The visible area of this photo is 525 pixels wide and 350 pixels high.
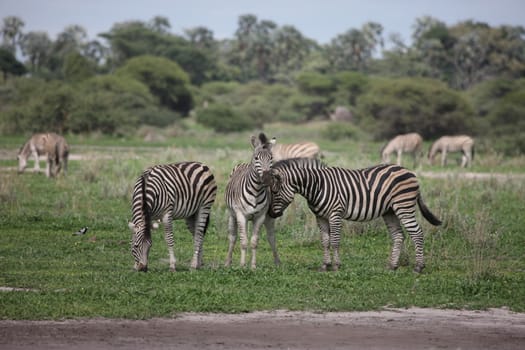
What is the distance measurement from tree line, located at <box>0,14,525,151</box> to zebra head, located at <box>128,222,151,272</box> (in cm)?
3012

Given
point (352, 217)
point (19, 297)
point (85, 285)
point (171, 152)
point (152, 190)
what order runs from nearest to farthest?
point (19, 297)
point (85, 285)
point (152, 190)
point (352, 217)
point (171, 152)

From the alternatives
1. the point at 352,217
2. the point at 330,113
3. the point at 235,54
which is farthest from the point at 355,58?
the point at 352,217

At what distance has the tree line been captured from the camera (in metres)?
44.8

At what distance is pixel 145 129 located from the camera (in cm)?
4466

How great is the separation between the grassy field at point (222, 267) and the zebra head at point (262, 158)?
4.07 feet

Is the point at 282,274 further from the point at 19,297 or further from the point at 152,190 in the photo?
the point at 19,297

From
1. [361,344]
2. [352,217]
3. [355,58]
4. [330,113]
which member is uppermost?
[355,58]

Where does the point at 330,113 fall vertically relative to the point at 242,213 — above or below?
above

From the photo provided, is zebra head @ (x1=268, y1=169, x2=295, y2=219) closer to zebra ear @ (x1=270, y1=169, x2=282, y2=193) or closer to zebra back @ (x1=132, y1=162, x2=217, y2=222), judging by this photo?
zebra ear @ (x1=270, y1=169, x2=282, y2=193)

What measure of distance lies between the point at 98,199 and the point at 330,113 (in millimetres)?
46238

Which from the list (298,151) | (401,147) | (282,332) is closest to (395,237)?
(282,332)

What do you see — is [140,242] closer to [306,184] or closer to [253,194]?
[253,194]

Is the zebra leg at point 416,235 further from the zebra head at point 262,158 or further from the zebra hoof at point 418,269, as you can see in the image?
the zebra head at point 262,158

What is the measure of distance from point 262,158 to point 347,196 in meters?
1.48
